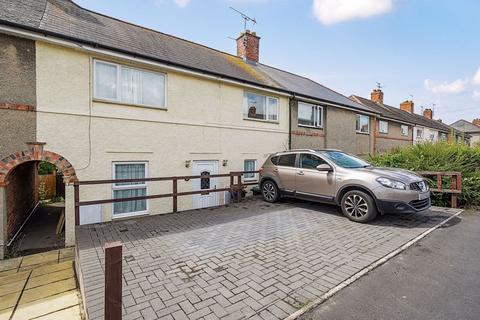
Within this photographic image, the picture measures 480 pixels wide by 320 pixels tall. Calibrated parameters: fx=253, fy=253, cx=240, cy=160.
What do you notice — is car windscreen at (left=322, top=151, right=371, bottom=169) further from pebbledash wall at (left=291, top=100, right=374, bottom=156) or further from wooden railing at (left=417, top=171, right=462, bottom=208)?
pebbledash wall at (left=291, top=100, right=374, bottom=156)

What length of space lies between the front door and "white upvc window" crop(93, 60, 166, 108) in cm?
458

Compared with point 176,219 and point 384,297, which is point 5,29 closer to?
point 176,219

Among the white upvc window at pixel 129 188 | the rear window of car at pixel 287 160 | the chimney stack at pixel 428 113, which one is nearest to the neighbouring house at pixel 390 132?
the rear window of car at pixel 287 160

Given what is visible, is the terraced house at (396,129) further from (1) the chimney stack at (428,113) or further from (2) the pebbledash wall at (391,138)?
(1) the chimney stack at (428,113)

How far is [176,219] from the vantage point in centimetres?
643

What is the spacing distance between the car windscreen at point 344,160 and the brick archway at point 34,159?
6510 mm

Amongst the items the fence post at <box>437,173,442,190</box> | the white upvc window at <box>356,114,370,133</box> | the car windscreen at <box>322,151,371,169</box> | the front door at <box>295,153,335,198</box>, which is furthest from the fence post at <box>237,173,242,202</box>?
the white upvc window at <box>356,114,370,133</box>

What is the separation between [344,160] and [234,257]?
4.44 metres

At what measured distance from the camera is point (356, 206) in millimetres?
5969

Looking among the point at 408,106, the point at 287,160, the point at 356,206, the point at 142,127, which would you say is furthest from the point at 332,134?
the point at 408,106

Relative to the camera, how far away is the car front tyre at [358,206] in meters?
5.73

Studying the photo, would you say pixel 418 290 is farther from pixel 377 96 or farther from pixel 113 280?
pixel 377 96

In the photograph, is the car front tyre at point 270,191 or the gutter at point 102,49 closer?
the gutter at point 102,49

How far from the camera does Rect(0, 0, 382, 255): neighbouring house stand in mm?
5582
